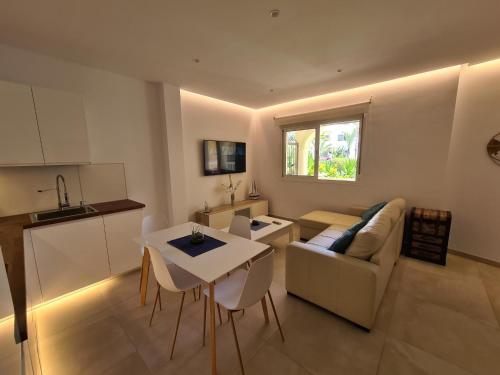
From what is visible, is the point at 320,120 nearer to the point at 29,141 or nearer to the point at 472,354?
the point at 472,354

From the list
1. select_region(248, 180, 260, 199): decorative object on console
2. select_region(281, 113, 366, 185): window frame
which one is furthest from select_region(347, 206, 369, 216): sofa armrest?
select_region(248, 180, 260, 199): decorative object on console

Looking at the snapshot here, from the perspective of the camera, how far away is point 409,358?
4.90ft

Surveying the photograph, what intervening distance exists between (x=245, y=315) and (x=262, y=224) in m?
1.34

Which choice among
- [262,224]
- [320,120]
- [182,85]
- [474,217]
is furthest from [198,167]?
[474,217]

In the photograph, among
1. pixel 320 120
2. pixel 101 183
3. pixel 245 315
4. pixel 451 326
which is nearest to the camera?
pixel 451 326

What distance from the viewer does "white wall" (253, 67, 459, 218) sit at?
2.84 metres

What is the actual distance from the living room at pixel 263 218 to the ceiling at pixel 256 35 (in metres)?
0.02

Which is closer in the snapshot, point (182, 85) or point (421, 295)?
point (421, 295)

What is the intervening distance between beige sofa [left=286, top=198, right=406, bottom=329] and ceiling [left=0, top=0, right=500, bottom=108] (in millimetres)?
1730

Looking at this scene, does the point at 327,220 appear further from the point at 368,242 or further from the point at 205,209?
the point at 205,209

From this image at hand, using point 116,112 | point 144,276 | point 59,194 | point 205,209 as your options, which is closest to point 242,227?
point 144,276

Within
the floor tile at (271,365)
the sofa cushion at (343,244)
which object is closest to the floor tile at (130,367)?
the floor tile at (271,365)

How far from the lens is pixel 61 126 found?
212 centimetres

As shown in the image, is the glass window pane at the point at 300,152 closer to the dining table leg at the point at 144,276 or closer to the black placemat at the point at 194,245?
the black placemat at the point at 194,245
